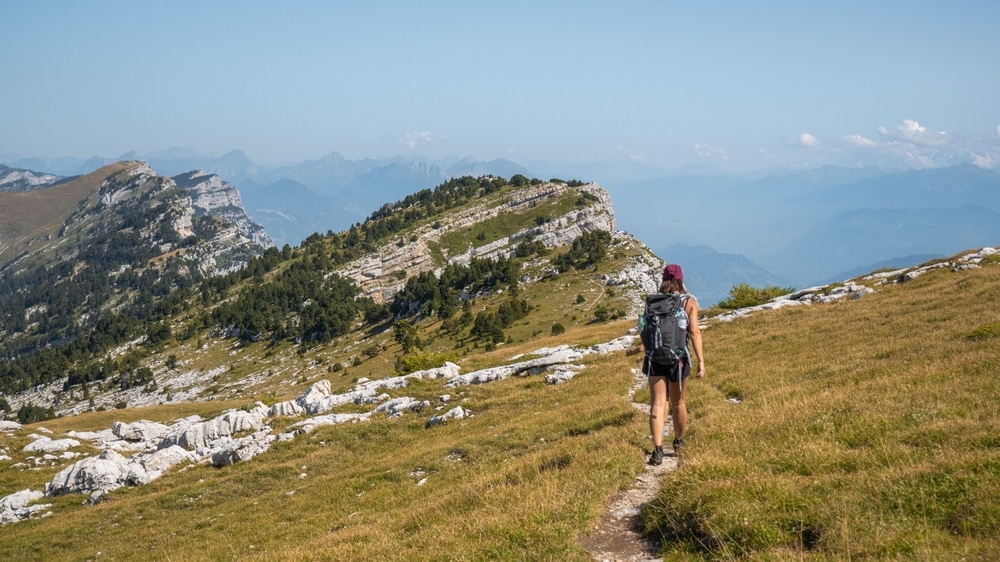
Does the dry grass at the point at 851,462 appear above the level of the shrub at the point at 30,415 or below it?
above

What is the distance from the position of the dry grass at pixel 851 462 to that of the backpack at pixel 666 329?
1.99 metres

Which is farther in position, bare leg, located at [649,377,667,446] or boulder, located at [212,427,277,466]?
boulder, located at [212,427,277,466]

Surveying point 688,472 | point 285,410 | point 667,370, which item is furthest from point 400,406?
point 688,472

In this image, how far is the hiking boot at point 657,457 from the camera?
36.9 feet

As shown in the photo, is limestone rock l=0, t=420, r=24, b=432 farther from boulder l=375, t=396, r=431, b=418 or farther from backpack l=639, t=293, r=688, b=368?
backpack l=639, t=293, r=688, b=368

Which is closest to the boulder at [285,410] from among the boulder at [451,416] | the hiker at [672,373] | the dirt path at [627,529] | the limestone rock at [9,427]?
the boulder at [451,416]

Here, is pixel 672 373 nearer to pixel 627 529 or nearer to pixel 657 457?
pixel 657 457

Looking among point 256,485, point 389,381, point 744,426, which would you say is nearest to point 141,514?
point 256,485

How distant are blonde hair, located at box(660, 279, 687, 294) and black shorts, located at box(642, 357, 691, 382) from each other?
148 cm

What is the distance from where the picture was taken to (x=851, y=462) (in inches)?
338

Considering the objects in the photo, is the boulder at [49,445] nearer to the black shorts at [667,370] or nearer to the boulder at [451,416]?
the boulder at [451,416]

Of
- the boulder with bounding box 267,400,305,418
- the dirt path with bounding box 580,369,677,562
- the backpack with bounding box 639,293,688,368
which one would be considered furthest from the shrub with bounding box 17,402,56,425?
the backpack with bounding box 639,293,688,368

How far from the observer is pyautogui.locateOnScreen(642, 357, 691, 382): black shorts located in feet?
36.6

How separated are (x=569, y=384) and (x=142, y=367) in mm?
153043
